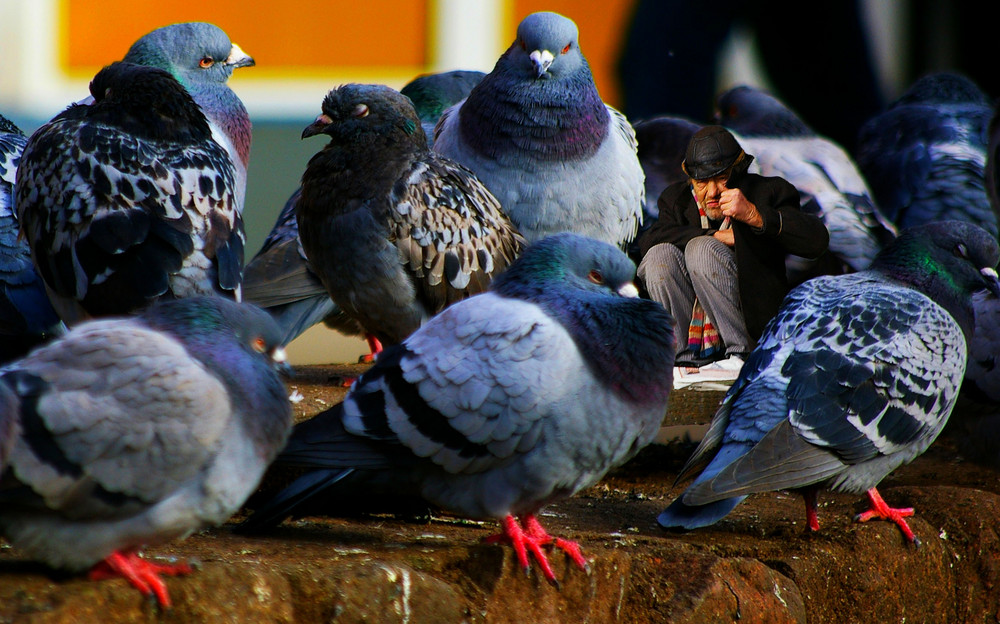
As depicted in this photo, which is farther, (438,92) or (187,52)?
(438,92)

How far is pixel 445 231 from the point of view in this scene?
16.2ft

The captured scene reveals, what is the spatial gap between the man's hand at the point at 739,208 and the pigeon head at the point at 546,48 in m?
0.93

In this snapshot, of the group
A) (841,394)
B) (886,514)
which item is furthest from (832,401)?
(886,514)

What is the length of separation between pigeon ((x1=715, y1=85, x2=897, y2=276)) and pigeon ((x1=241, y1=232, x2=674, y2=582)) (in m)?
3.03

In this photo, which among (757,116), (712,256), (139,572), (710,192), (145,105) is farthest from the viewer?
(757,116)

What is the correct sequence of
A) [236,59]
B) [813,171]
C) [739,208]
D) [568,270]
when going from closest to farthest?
[568,270] < [739,208] < [236,59] < [813,171]

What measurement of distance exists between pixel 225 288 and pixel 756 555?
2.15 metres

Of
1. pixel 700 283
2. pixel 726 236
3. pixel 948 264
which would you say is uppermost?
pixel 948 264

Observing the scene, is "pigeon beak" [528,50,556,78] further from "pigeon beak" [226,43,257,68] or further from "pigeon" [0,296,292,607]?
"pigeon" [0,296,292,607]

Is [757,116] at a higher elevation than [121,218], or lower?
lower

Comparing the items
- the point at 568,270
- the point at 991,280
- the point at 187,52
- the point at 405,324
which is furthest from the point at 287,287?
the point at 991,280

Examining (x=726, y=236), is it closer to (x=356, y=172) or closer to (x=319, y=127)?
(x=356, y=172)

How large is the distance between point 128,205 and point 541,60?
1976 millimetres

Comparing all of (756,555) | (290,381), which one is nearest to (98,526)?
(756,555)
